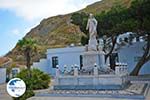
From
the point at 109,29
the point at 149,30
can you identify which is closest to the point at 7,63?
the point at 109,29

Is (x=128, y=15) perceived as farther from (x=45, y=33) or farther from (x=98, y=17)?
(x=45, y=33)

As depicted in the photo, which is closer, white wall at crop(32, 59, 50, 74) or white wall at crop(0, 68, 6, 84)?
white wall at crop(0, 68, 6, 84)

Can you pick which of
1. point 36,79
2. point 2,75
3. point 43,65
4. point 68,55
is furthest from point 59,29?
point 36,79

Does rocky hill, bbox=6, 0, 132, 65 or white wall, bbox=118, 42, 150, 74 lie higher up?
rocky hill, bbox=6, 0, 132, 65

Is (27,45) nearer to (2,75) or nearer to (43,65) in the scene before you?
(2,75)

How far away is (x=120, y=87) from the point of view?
65.1 feet

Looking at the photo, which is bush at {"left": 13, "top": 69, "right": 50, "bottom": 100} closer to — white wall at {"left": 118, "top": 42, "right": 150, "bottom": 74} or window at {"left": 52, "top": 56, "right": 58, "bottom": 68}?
white wall at {"left": 118, "top": 42, "right": 150, "bottom": 74}

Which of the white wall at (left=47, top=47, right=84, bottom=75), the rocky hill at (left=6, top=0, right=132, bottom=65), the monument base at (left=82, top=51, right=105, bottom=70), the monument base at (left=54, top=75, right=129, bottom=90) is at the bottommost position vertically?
the monument base at (left=54, top=75, right=129, bottom=90)

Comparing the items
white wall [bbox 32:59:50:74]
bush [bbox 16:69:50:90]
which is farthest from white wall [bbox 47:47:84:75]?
bush [bbox 16:69:50:90]

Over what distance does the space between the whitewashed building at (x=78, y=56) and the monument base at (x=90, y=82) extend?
13741mm

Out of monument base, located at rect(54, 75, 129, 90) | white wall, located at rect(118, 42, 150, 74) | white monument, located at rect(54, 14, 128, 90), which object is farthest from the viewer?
white wall, located at rect(118, 42, 150, 74)

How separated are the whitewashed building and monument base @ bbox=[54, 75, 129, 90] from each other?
13741mm

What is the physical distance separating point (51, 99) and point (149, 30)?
1515 cm

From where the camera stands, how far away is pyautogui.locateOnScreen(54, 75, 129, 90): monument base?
66.0 ft
